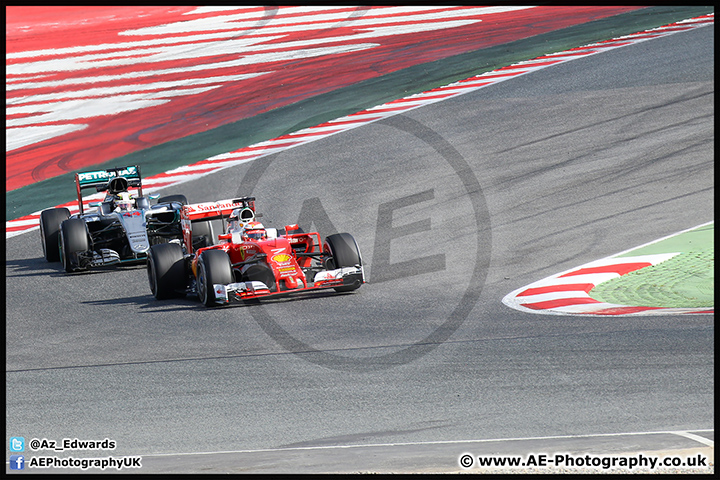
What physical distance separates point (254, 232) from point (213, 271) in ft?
3.14

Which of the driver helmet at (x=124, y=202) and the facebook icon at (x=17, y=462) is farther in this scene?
the driver helmet at (x=124, y=202)

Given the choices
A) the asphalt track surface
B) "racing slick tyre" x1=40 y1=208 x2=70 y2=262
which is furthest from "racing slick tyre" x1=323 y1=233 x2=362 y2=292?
"racing slick tyre" x1=40 y1=208 x2=70 y2=262

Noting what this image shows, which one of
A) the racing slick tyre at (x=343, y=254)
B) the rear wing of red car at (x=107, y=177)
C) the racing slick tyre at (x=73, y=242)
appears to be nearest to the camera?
the racing slick tyre at (x=343, y=254)

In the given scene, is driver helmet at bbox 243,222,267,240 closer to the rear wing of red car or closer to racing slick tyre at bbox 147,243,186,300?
racing slick tyre at bbox 147,243,186,300

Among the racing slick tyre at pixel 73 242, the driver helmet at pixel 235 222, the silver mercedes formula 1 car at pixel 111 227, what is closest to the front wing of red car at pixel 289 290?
the driver helmet at pixel 235 222

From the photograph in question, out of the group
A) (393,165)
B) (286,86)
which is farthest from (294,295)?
(286,86)

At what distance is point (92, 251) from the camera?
14008 mm

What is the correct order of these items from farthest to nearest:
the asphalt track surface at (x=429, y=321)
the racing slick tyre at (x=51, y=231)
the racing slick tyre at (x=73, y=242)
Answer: the racing slick tyre at (x=51, y=231)
the racing slick tyre at (x=73, y=242)
the asphalt track surface at (x=429, y=321)

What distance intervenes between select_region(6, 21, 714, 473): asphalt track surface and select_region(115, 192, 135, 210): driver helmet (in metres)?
1.41

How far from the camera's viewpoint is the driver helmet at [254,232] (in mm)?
11773

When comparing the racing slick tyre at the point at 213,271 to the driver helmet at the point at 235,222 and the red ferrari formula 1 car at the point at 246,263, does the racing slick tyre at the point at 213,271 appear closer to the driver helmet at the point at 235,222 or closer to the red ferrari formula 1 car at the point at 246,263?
the red ferrari formula 1 car at the point at 246,263

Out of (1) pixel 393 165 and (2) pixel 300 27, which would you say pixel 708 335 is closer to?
(1) pixel 393 165

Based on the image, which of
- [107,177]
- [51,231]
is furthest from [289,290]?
[107,177]

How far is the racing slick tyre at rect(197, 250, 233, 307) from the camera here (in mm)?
11055
